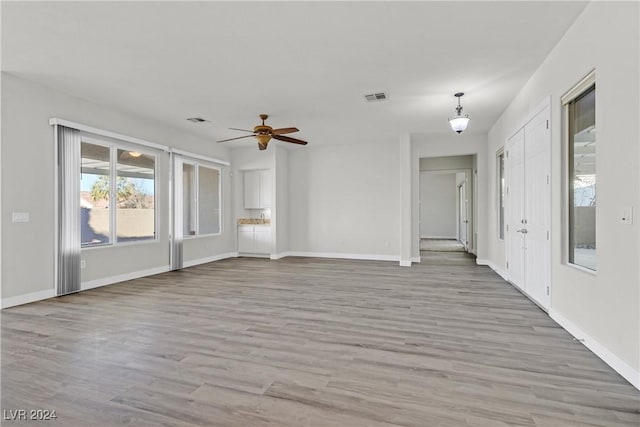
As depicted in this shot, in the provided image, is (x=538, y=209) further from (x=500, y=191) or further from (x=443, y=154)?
(x=443, y=154)

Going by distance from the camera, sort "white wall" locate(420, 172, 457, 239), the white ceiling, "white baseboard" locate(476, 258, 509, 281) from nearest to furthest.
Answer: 1. the white ceiling
2. "white baseboard" locate(476, 258, 509, 281)
3. "white wall" locate(420, 172, 457, 239)

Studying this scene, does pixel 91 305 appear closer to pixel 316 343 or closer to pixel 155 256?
pixel 155 256

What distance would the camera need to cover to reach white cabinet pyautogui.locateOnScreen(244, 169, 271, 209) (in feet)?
28.5

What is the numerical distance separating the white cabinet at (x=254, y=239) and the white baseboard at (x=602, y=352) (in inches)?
252

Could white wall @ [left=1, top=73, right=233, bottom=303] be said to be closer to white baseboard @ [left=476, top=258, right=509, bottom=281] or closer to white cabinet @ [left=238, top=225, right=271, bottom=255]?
white cabinet @ [left=238, top=225, right=271, bottom=255]

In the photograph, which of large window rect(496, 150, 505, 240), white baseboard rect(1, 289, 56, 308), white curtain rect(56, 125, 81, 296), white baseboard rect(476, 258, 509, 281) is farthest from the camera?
large window rect(496, 150, 505, 240)

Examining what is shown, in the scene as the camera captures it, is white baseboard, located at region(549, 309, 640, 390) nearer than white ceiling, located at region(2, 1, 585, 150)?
Yes

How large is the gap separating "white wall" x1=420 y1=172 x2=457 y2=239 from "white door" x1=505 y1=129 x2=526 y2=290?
8.96m

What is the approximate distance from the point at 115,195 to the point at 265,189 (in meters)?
3.79

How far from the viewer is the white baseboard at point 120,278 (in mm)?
5086

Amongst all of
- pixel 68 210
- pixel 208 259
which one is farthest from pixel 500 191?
pixel 68 210

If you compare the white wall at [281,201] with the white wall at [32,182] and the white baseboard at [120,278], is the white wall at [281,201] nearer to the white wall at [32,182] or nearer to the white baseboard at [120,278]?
the white baseboard at [120,278]

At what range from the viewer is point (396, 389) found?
212 centimetres

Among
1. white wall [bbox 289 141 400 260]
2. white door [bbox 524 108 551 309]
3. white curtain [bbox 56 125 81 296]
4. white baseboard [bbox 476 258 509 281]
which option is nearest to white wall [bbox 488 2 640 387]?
white door [bbox 524 108 551 309]
